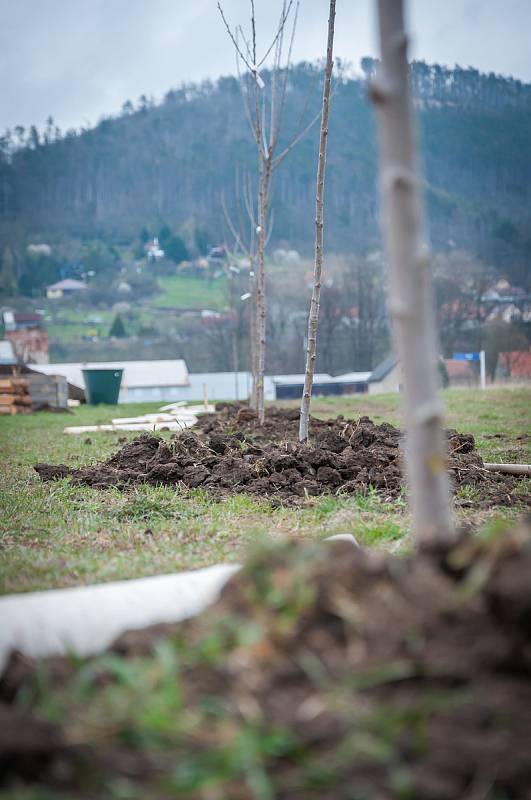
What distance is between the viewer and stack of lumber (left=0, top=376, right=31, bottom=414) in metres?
21.7

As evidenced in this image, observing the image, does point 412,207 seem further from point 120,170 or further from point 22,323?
point 120,170

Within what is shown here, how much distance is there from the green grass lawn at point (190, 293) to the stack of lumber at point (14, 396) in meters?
63.2

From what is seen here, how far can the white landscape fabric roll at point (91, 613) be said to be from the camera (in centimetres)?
229

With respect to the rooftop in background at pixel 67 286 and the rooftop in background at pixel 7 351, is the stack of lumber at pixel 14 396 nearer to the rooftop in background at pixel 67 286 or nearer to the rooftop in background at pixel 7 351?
the rooftop in background at pixel 7 351

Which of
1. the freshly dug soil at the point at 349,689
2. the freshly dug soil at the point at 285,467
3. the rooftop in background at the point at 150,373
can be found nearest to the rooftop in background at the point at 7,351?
the rooftop in background at the point at 150,373

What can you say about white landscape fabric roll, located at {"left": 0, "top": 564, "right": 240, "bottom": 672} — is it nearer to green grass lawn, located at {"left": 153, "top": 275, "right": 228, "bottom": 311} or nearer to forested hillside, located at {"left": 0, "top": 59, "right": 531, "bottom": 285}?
green grass lawn, located at {"left": 153, "top": 275, "right": 228, "bottom": 311}

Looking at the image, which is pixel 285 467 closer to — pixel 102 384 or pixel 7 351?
pixel 102 384

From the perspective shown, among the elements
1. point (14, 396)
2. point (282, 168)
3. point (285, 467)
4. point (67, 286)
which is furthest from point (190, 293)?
point (285, 467)

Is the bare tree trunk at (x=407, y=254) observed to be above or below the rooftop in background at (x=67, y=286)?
below

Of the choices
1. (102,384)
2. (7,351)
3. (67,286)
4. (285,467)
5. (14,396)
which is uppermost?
(67,286)

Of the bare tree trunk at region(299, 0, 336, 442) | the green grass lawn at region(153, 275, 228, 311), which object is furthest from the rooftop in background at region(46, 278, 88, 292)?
the bare tree trunk at region(299, 0, 336, 442)

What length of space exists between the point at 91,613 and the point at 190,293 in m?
93.8

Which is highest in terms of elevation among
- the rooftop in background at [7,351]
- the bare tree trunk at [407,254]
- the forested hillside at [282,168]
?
the forested hillside at [282,168]

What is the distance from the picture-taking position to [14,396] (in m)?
22.0
